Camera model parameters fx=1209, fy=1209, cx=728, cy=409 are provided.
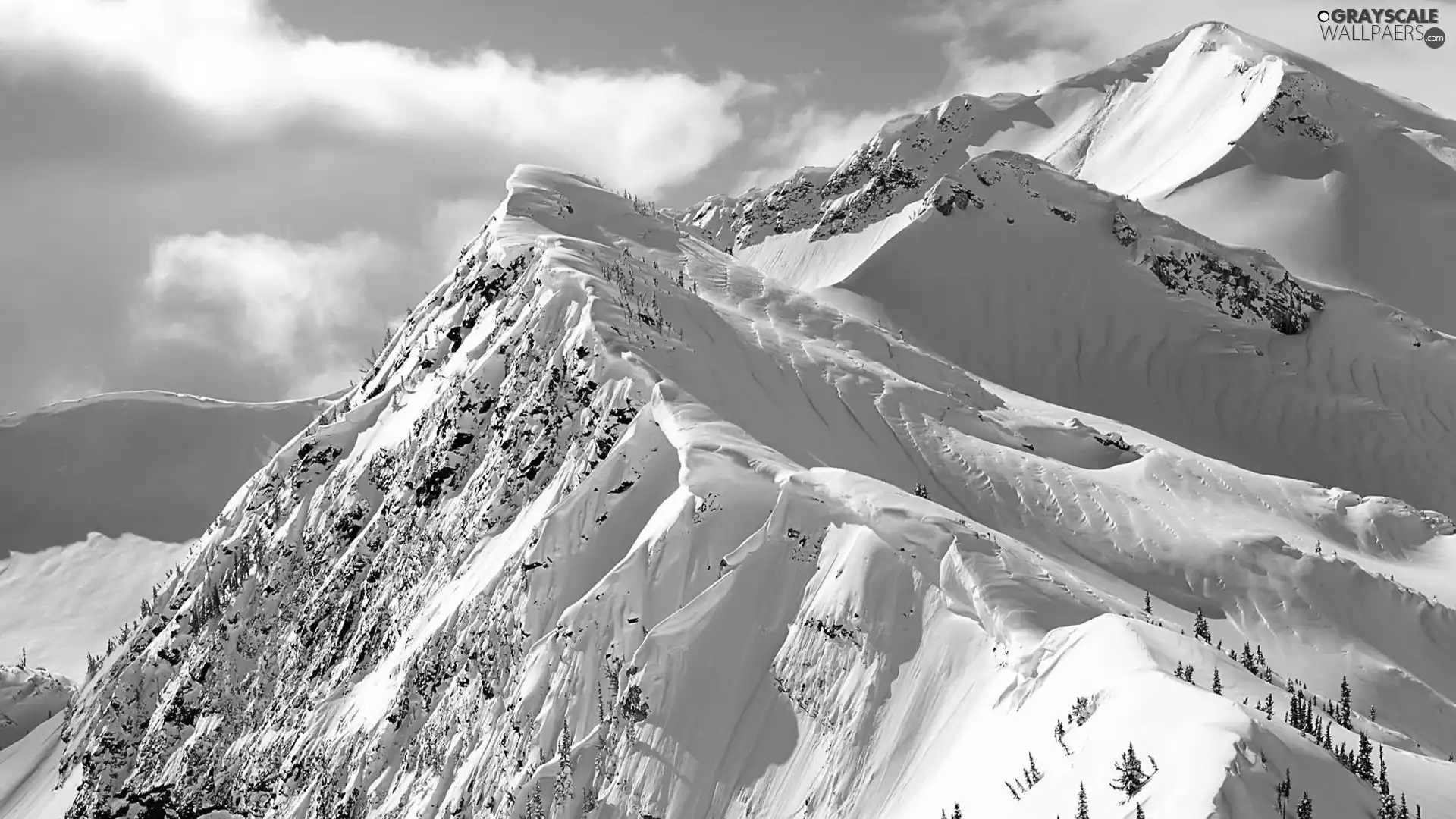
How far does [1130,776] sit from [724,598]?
60.6ft

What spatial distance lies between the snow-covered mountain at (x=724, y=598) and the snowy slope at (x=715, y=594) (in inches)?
6.6

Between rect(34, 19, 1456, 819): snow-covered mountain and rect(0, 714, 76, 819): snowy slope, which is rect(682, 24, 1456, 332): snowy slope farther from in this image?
rect(0, 714, 76, 819): snowy slope

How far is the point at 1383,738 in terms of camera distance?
1528 inches

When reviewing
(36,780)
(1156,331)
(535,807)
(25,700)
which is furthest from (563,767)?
(25,700)

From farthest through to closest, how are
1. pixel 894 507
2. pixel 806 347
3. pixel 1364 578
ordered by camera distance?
1. pixel 806 347
2. pixel 1364 578
3. pixel 894 507

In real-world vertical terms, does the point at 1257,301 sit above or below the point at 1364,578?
above

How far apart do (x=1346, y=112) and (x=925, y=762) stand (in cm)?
18925

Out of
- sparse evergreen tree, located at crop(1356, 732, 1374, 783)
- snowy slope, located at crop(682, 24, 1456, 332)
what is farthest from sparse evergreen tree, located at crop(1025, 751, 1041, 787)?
snowy slope, located at crop(682, 24, 1456, 332)

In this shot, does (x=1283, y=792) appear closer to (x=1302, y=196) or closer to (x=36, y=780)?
(x=36, y=780)

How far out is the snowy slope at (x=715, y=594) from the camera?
120ft

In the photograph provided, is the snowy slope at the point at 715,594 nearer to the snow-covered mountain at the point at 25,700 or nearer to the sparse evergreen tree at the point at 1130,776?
the sparse evergreen tree at the point at 1130,776

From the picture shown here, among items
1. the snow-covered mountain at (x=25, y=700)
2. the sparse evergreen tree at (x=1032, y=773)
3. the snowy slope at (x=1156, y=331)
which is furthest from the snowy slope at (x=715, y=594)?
the snow-covered mountain at (x=25, y=700)

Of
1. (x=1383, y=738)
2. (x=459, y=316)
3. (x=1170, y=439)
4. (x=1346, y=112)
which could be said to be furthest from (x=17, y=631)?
(x=1346, y=112)

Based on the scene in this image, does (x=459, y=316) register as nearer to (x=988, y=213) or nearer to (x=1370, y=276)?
(x=988, y=213)
